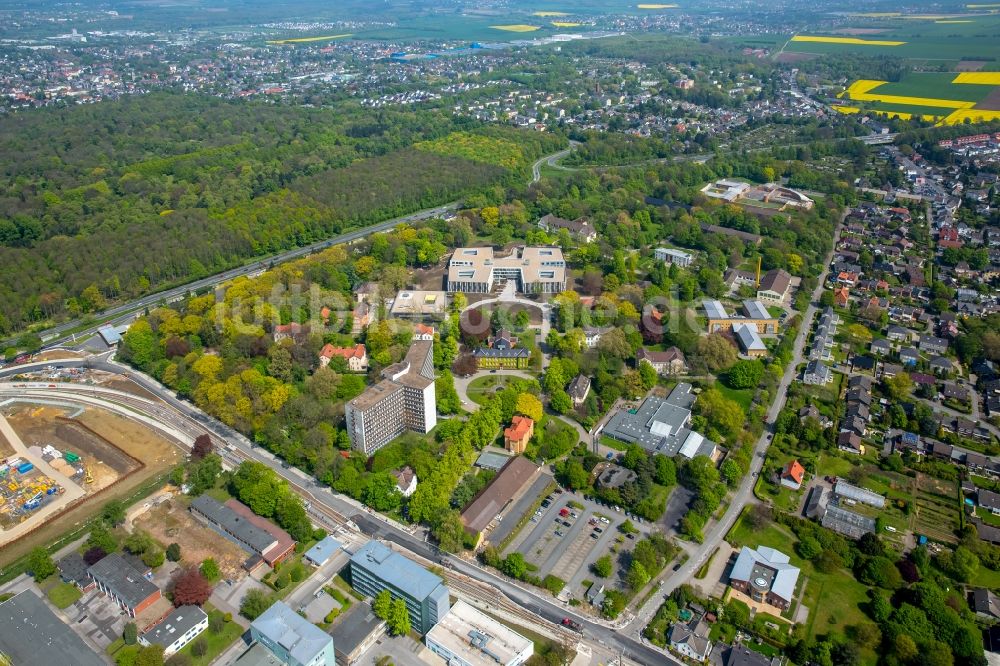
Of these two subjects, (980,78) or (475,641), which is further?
(980,78)

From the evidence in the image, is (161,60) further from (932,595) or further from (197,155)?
(932,595)

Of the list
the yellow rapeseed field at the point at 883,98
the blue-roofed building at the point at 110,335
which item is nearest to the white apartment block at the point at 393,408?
the blue-roofed building at the point at 110,335

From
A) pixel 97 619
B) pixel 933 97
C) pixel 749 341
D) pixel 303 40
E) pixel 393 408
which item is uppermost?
pixel 933 97

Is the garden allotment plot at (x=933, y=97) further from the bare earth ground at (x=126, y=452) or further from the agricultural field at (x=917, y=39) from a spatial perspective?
the bare earth ground at (x=126, y=452)

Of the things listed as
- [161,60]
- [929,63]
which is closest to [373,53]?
[161,60]

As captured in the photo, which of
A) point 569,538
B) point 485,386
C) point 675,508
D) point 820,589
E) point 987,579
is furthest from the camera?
point 485,386

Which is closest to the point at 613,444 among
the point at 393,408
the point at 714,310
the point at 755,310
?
the point at 393,408

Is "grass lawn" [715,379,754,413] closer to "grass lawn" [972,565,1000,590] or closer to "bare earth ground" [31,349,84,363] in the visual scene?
"grass lawn" [972,565,1000,590]

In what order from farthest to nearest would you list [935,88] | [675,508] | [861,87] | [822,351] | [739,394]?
[861,87] < [935,88] < [822,351] < [739,394] < [675,508]

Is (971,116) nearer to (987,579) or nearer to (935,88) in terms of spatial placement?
(935,88)
